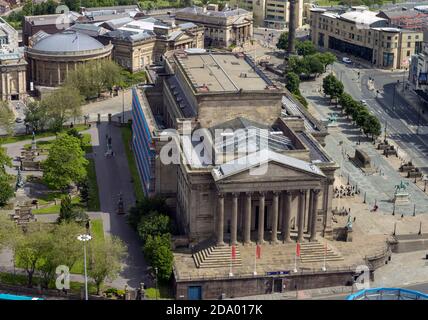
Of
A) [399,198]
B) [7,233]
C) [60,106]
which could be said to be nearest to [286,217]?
[399,198]

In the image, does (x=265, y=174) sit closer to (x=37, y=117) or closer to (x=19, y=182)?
(x=19, y=182)

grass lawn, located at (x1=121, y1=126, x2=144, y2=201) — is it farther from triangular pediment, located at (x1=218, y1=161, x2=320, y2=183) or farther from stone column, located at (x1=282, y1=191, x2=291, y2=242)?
stone column, located at (x1=282, y1=191, x2=291, y2=242)

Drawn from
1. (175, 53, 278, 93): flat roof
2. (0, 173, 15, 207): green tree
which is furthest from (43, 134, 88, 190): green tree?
(175, 53, 278, 93): flat roof

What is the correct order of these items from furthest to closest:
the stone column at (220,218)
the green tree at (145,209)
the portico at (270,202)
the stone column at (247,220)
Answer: the green tree at (145,209)
the stone column at (247,220)
the stone column at (220,218)
the portico at (270,202)

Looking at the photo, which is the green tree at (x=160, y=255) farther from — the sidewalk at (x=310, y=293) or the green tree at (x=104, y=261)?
the sidewalk at (x=310, y=293)

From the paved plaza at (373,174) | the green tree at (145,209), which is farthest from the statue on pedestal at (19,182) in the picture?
the paved plaza at (373,174)
